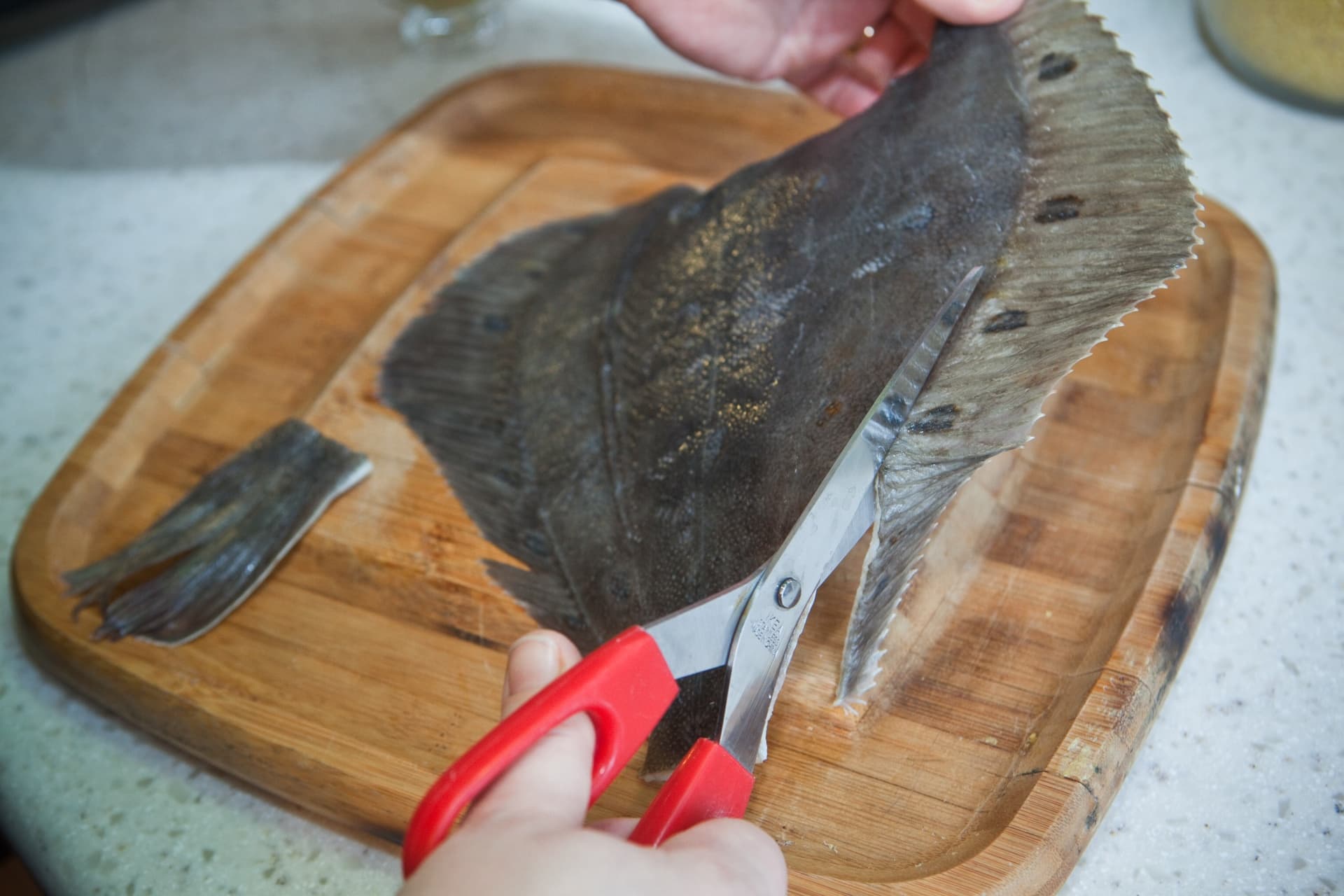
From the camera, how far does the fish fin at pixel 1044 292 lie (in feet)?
3.77

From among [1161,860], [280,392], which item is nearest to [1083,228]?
[1161,860]

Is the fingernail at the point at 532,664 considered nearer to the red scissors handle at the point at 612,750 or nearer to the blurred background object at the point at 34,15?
the red scissors handle at the point at 612,750

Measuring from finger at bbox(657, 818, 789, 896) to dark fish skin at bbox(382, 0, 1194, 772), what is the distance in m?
0.25

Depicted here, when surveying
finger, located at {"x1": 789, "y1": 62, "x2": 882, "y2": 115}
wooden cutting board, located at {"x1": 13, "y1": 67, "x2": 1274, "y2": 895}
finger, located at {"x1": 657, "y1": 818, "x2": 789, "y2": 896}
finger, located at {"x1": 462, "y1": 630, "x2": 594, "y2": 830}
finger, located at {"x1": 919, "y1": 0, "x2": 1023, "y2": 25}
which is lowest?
wooden cutting board, located at {"x1": 13, "y1": 67, "x2": 1274, "y2": 895}

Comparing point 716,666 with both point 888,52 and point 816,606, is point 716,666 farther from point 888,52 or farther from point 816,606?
point 888,52

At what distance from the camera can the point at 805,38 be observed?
1.98 metres

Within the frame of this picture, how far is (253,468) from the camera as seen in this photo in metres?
1.62

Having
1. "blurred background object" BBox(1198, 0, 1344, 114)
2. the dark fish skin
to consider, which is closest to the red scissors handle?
the dark fish skin

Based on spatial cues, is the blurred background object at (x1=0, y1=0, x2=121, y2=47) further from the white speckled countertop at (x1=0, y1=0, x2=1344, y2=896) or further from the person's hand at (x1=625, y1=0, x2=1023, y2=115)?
the person's hand at (x1=625, y1=0, x2=1023, y2=115)

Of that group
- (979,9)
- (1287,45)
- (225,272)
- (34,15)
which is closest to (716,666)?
(979,9)

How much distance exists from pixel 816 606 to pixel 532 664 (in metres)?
0.50

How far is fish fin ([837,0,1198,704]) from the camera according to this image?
1.15 meters

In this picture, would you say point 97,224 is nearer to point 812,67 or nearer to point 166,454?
point 166,454

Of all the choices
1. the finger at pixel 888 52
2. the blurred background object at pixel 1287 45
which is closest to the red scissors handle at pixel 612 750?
the finger at pixel 888 52
